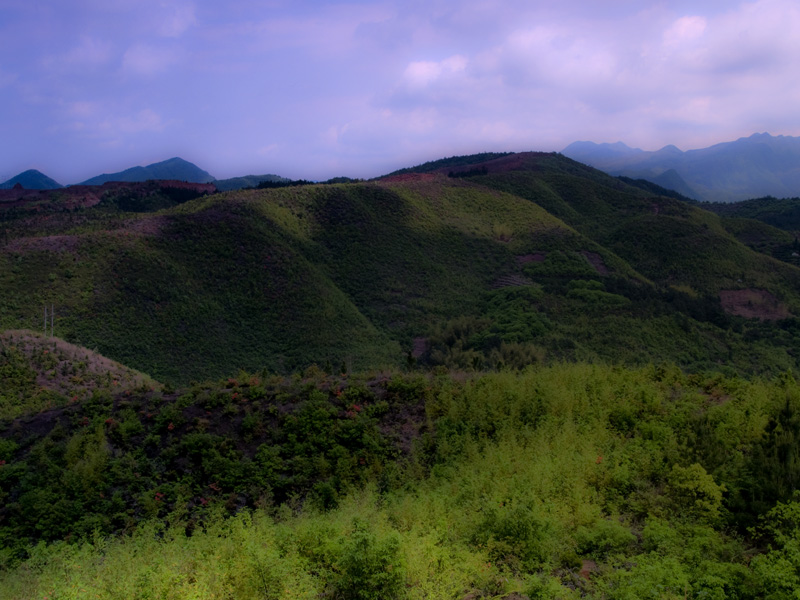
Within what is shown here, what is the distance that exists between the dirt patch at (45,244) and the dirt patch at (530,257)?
31.7 metres

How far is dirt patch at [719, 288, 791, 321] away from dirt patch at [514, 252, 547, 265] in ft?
43.4

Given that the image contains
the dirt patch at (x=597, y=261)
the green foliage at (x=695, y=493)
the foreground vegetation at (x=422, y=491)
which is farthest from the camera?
the dirt patch at (x=597, y=261)

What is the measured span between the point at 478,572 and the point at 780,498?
4.48 m

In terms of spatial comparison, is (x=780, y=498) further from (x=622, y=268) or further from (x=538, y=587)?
(x=622, y=268)

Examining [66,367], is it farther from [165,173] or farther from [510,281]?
[165,173]

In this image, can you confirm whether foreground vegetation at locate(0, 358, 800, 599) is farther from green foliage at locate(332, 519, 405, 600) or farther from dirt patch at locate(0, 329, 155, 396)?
dirt patch at locate(0, 329, 155, 396)

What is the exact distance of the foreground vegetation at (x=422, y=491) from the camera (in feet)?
18.6

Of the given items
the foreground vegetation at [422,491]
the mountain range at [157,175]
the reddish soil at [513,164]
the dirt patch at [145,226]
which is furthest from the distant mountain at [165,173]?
the foreground vegetation at [422,491]

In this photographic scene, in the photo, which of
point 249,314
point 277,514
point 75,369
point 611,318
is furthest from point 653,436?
point 249,314

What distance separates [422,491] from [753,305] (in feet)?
120

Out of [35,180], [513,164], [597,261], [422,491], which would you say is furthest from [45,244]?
[35,180]

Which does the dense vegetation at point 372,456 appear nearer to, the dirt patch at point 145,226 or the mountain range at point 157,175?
the dirt patch at point 145,226

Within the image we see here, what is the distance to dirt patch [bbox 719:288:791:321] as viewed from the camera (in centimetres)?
3391

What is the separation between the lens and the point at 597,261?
41.0 metres
